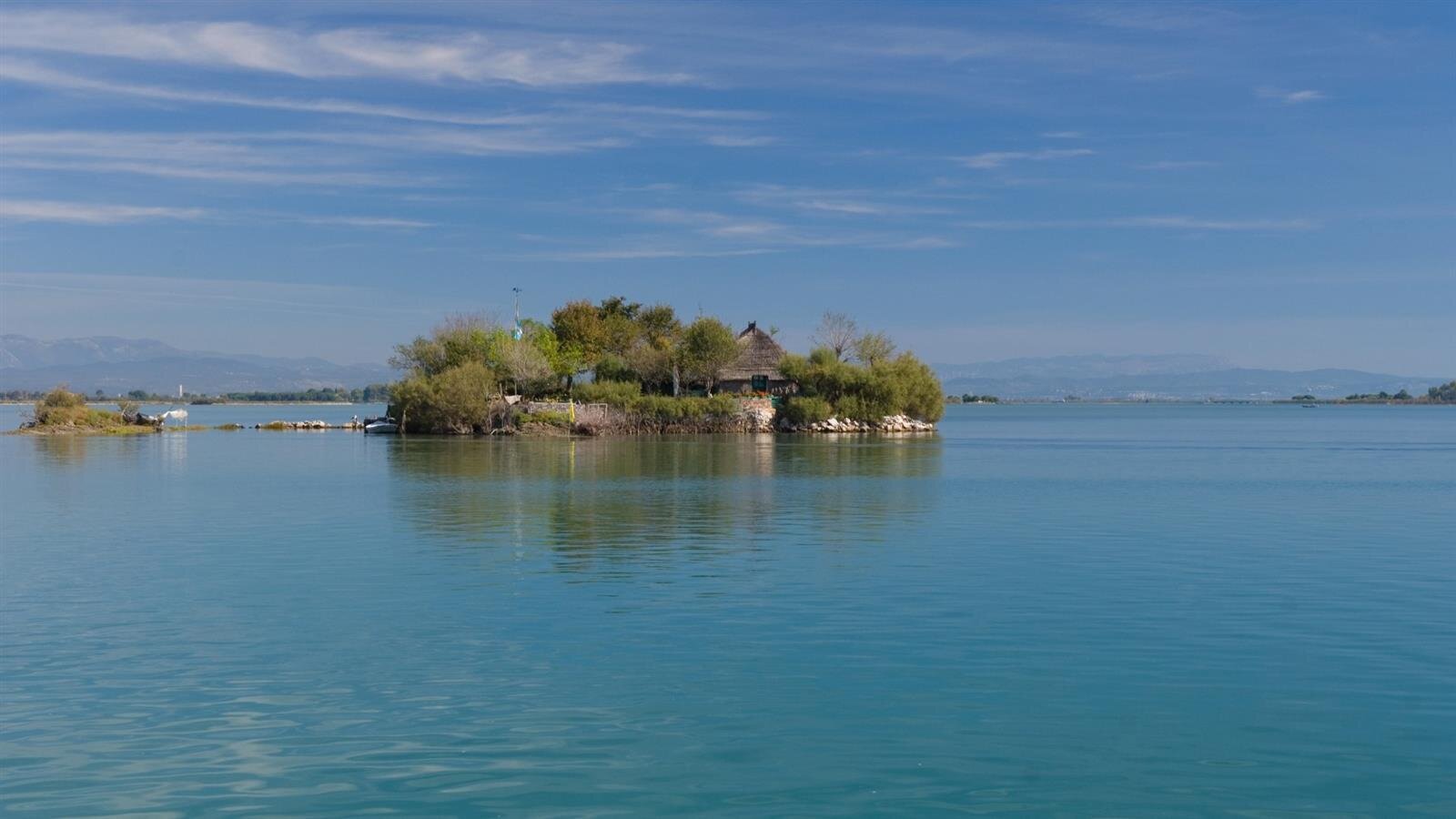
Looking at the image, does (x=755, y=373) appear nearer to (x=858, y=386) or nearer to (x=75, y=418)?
(x=858, y=386)

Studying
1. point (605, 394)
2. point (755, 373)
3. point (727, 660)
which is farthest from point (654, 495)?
point (755, 373)

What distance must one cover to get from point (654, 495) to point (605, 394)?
47382 mm

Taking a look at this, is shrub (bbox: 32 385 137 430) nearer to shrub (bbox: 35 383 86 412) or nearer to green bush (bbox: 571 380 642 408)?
shrub (bbox: 35 383 86 412)

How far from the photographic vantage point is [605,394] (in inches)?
3219

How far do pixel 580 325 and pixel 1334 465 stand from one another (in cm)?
5398

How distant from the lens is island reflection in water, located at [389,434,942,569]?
25080 mm

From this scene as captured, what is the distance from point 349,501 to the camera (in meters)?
32.9

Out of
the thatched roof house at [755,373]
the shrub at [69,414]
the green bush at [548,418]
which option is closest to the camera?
the green bush at [548,418]

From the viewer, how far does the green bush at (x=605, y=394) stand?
81.8 metres

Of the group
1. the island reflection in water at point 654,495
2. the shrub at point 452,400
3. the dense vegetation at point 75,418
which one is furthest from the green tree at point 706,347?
the dense vegetation at point 75,418

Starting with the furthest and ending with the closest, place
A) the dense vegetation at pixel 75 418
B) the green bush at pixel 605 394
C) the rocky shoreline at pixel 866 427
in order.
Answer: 1. the rocky shoreline at pixel 866 427
2. the green bush at pixel 605 394
3. the dense vegetation at pixel 75 418

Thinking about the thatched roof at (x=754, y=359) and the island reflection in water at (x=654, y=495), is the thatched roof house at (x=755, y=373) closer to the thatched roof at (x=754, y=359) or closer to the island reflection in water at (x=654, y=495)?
the thatched roof at (x=754, y=359)

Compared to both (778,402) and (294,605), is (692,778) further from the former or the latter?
(778,402)

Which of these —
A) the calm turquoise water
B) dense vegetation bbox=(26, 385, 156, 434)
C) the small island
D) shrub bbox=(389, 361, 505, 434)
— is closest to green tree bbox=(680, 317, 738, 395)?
the small island
